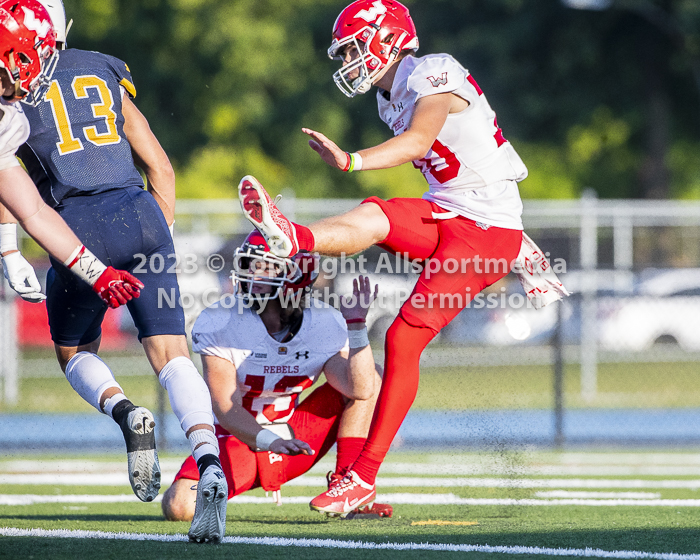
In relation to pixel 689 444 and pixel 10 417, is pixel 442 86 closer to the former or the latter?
pixel 689 444

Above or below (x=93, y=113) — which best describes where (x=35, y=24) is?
above

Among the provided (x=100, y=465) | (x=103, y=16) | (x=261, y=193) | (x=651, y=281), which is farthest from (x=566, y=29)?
(x=261, y=193)

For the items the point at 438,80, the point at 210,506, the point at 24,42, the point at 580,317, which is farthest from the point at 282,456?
the point at 580,317

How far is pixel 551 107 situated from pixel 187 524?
17.7 m

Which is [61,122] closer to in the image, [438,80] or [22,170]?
[22,170]

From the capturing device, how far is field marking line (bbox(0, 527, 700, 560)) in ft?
11.0

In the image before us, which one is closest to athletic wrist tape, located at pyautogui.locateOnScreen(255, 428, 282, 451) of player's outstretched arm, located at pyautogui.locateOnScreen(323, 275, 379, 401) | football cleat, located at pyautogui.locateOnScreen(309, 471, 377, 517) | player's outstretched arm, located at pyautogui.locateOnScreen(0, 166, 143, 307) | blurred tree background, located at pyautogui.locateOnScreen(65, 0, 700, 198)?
football cleat, located at pyautogui.locateOnScreen(309, 471, 377, 517)

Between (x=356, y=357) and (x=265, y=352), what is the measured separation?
1.52ft

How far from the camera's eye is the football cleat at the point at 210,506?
3.32 metres

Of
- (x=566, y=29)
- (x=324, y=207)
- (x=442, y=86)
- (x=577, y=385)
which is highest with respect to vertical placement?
(x=566, y=29)

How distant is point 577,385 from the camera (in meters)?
11.7

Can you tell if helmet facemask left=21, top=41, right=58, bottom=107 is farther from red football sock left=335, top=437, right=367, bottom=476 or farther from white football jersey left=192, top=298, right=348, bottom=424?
red football sock left=335, top=437, right=367, bottom=476

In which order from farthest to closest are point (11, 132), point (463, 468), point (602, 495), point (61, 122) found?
1. point (463, 468)
2. point (602, 495)
3. point (61, 122)
4. point (11, 132)

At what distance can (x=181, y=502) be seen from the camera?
14.5 feet
